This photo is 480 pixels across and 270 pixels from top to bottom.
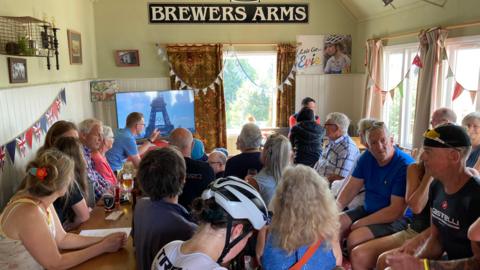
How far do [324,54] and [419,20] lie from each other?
76.5 inches

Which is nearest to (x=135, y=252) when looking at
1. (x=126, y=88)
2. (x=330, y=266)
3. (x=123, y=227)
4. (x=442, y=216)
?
(x=123, y=227)

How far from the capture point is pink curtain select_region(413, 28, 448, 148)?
3.98m

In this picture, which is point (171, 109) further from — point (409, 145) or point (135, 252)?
point (135, 252)

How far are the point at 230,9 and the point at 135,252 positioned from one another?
4.92 meters

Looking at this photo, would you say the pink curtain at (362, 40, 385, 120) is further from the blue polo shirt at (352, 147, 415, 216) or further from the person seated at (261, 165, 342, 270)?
the person seated at (261, 165, 342, 270)

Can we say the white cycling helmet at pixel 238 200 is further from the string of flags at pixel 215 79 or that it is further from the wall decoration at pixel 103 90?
the string of flags at pixel 215 79

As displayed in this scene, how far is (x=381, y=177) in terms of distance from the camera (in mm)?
2584

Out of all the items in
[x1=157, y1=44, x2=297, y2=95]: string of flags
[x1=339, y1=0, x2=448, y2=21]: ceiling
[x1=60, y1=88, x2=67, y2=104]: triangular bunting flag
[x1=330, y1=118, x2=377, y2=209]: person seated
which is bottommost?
[x1=330, y1=118, x2=377, y2=209]: person seated

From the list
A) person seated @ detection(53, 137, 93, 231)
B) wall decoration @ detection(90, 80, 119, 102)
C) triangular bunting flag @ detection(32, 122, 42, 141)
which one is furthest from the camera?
wall decoration @ detection(90, 80, 119, 102)

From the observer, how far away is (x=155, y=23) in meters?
5.89

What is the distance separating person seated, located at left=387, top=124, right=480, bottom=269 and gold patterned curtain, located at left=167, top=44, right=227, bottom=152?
14.5 ft

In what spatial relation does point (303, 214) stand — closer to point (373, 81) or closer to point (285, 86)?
point (373, 81)

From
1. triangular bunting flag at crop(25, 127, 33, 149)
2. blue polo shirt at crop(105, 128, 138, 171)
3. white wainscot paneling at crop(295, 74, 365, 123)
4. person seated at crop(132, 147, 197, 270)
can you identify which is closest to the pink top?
triangular bunting flag at crop(25, 127, 33, 149)

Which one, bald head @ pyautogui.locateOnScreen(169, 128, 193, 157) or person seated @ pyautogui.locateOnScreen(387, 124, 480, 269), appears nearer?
person seated @ pyautogui.locateOnScreen(387, 124, 480, 269)
